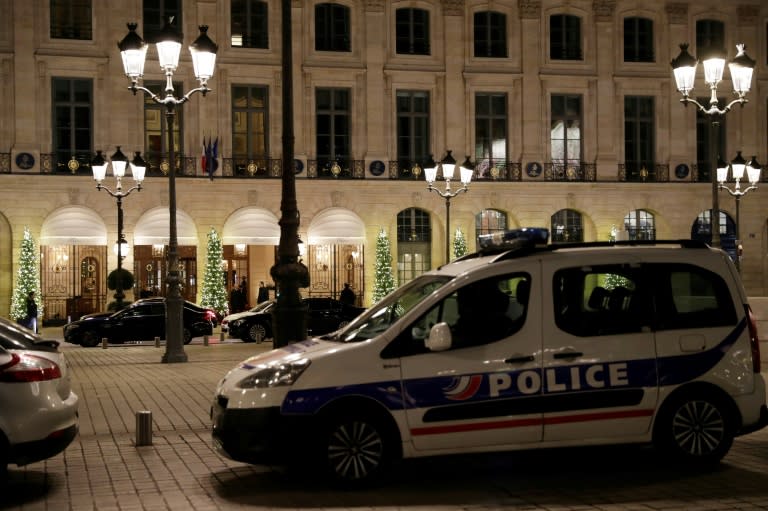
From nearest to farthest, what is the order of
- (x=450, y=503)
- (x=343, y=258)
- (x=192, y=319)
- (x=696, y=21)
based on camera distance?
(x=450, y=503), (x=192, y=319), (x=343, y=258), (x=696, y=21)

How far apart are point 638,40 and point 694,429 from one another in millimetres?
37706

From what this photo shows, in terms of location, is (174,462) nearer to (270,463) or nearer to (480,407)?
(270,463)

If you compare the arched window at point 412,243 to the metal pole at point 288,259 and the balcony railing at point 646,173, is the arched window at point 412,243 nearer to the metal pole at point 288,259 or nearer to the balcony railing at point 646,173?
the balcony railing at point 646,173

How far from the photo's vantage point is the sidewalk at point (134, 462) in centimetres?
824

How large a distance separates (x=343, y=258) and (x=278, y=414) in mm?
33714

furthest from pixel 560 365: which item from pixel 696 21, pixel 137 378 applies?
pixel 696 21

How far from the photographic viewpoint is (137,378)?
18.2 m

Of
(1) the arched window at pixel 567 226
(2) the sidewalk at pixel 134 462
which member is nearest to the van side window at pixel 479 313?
(2) the sidewalk at pixel 134 462

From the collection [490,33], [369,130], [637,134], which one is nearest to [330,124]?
[369,130]

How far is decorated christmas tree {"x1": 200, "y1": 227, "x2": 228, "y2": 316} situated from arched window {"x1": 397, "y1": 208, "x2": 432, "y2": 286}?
285 inches

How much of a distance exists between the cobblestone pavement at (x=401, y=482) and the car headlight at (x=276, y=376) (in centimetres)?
83

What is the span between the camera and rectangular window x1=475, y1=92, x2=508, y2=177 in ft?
140

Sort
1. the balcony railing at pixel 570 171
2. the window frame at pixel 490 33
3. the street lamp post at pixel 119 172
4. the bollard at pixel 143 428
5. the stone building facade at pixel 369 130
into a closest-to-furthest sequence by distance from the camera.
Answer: the bollard at pixel 143 428 → the street lamp post at pixel 119 172 → the stone building facade at pixel 369 130 → the window frame at pixel 490 33 → the balcony railing at pixel 570 171

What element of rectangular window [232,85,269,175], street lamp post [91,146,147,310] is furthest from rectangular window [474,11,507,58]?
street lamp post [91,146,147,310]
